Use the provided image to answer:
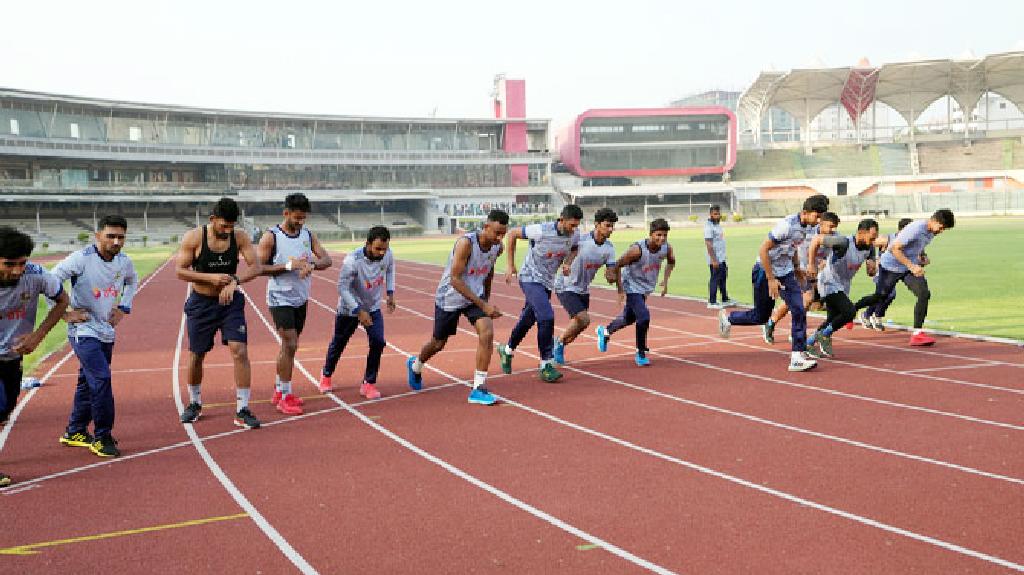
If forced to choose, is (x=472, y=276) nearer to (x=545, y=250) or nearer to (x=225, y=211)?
(x=545, y=250)

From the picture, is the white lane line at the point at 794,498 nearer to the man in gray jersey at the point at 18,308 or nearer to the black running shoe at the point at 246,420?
the black running shoe at the point at 246,420

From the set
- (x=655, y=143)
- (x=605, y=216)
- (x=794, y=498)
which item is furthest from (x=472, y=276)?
(x=655, y=143)

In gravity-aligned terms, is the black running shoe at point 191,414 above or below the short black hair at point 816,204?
below

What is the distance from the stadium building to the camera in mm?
64500

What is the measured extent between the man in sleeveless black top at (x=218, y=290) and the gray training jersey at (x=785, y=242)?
5.46 meters

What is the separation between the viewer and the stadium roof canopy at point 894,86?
285 feet

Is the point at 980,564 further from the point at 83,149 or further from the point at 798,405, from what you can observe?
the point at 83,149

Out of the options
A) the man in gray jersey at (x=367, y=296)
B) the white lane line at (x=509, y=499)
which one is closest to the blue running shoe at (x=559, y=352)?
the man in gray jersey at (x=367, y=296)

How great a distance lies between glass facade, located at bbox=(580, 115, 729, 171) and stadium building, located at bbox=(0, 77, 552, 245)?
18.1 ft

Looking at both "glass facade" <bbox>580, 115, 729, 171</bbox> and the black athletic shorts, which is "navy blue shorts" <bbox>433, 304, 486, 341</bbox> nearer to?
the black athletic shorts

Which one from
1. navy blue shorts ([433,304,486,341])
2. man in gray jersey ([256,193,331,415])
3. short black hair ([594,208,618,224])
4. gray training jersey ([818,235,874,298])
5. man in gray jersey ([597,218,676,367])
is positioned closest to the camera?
man in gray jersey ([256,193,331,415])

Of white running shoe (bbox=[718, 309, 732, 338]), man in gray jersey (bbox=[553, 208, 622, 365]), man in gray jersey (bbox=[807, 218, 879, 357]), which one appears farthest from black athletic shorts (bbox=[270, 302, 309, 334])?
man in gray jersey (bbox=[807, 218, 879, 357])

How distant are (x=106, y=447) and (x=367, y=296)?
281 cm

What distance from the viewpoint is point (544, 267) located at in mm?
9406
